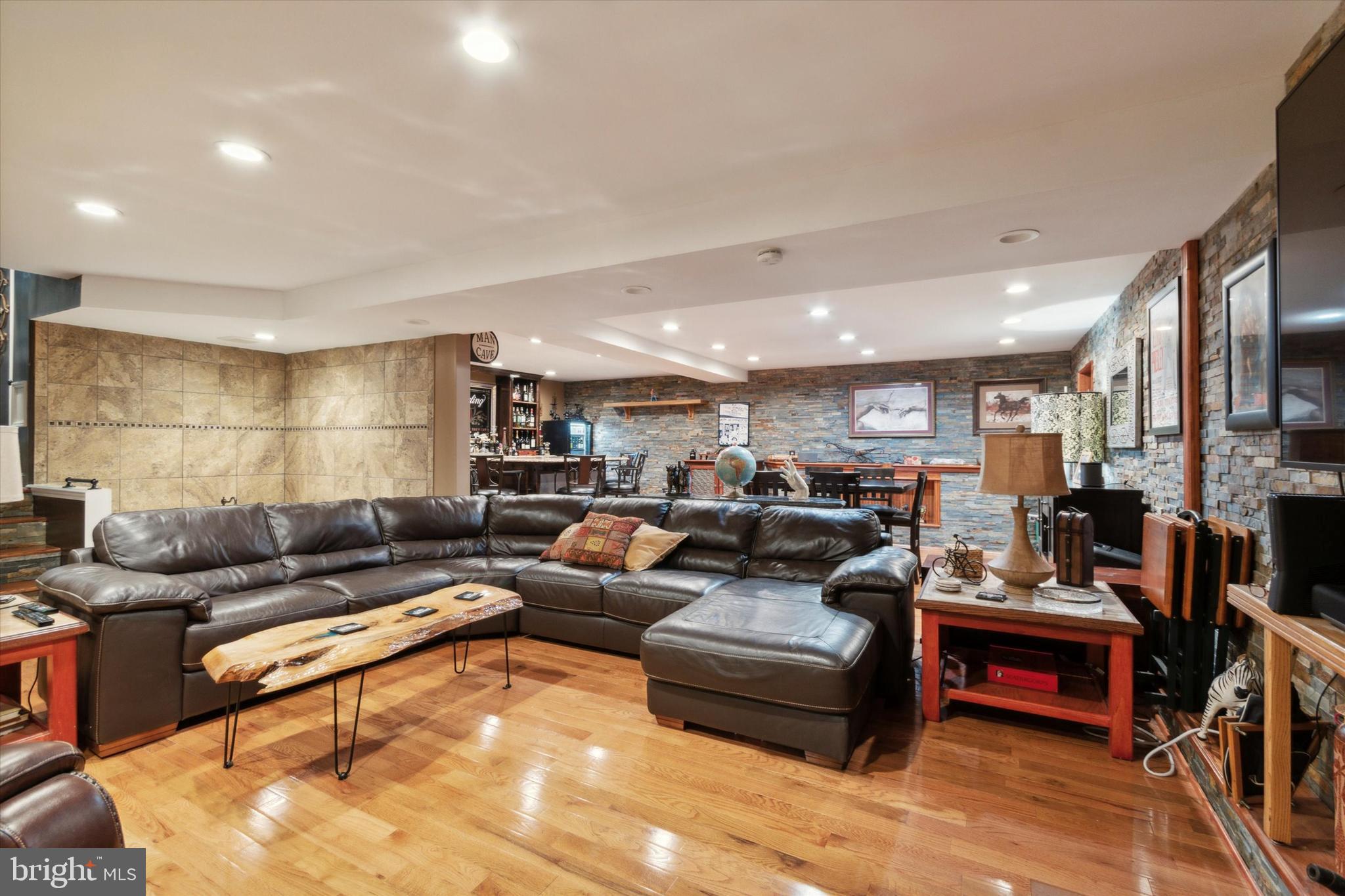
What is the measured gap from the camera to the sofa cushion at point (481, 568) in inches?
149

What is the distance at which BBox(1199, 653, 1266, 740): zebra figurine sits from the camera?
2033 mm

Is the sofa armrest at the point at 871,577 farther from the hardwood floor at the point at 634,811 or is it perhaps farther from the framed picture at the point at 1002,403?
the framed picture at the point at 1002,403

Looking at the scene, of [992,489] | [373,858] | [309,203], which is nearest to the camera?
[373,858]

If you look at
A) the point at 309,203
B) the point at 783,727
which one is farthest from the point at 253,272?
the point at 783,727

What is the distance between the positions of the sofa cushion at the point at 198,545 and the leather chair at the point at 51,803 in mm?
2325

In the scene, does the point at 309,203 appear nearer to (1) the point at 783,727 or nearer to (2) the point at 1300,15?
(1) the point at 783,727

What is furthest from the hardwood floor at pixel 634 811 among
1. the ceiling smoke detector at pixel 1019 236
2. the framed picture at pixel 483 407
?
the framed picture at pixel 483 407

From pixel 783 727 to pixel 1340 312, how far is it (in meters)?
2.07

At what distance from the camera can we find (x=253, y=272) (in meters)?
4.45

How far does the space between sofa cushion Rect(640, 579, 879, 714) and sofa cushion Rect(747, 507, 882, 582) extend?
0.72 metres

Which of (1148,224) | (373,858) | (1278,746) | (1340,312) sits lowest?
(373,858)

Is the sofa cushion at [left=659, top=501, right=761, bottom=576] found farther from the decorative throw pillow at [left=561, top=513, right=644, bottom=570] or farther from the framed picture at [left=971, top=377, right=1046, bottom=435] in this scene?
the framed picture at [left=971, top=377, right=1046, bottom=435]

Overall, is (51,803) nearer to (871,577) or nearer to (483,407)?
(871,577)

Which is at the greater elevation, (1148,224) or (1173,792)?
(1148,224)
